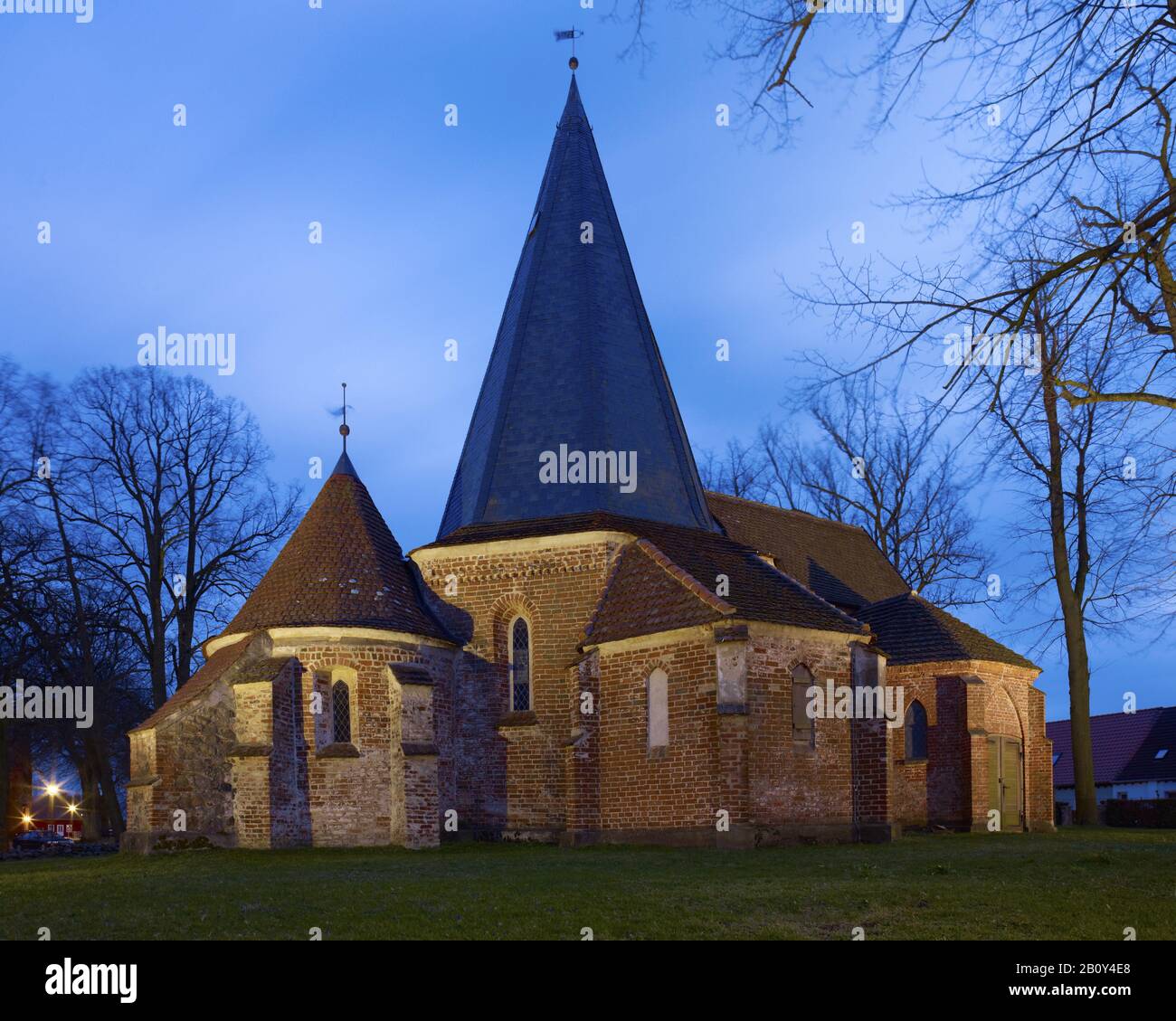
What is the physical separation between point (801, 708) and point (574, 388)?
8439 mm

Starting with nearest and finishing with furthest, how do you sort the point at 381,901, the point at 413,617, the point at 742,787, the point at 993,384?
1. the point at 993,384
2. the point at 381,901
3. the point at 742,787
4. the point at 413,617

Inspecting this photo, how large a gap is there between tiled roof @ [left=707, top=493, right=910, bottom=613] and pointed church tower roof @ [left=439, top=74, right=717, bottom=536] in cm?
503

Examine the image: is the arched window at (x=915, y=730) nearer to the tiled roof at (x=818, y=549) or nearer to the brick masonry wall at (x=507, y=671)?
the tiled roof at (x=818, y=549)

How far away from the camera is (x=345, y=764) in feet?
78.0

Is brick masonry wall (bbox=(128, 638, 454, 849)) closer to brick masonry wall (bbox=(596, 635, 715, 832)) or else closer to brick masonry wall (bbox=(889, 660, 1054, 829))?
brick masonry wall (bbox=(596, 635, 715, 832))

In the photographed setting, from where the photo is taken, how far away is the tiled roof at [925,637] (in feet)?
98.8

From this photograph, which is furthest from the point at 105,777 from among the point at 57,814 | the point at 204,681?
the point at 57,814

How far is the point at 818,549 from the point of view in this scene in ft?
116

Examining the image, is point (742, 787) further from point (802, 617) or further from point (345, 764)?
point (345, 764)

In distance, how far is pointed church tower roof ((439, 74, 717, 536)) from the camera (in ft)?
86.1

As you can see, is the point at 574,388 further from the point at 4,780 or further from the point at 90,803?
the point at 90,803

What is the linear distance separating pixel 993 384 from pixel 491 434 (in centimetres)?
1863
